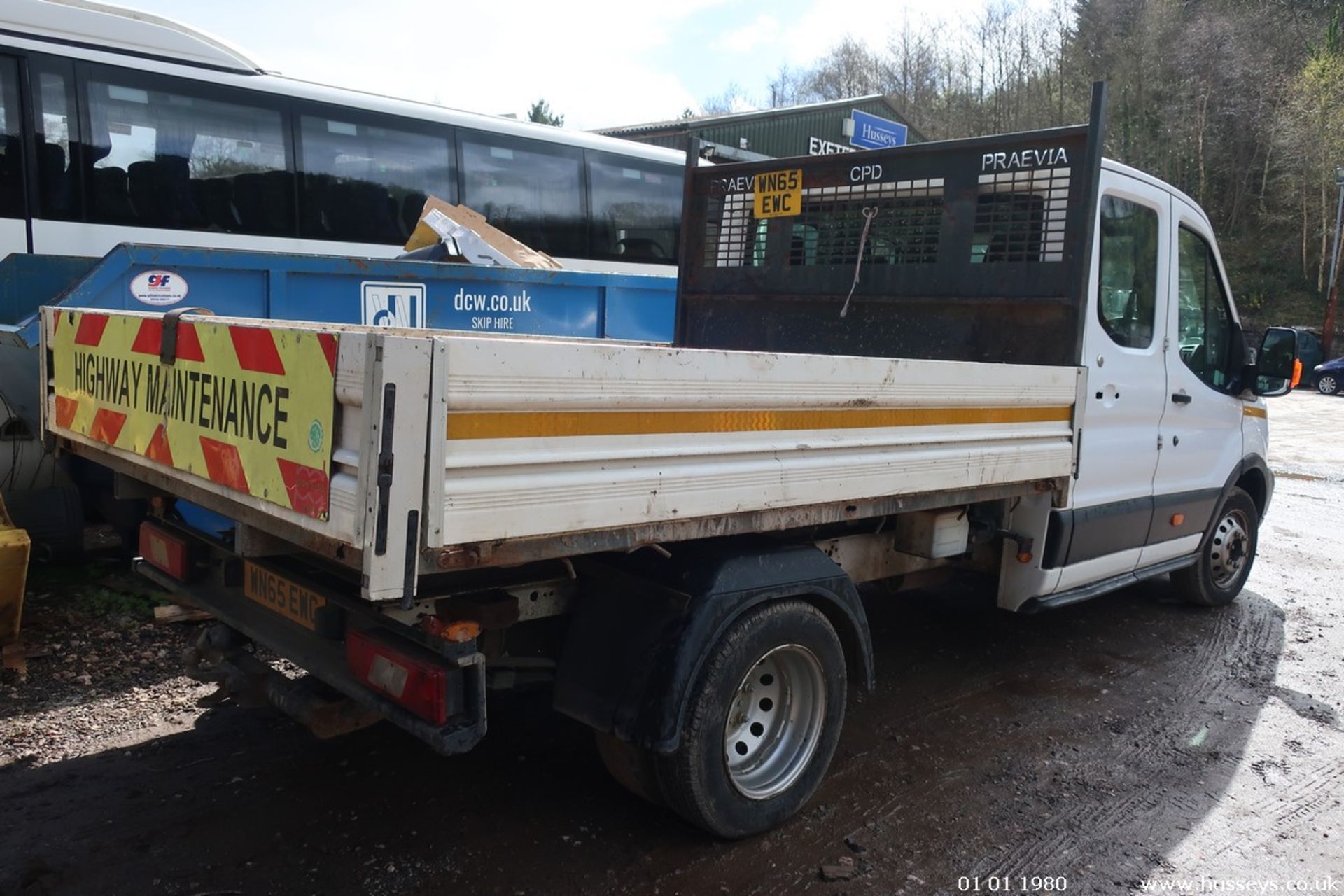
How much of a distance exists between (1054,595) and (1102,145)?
2.02m

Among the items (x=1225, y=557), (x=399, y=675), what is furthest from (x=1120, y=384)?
(x=399, y=675)

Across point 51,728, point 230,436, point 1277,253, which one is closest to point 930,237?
point 230,436

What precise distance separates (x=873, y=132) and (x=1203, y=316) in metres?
19.1

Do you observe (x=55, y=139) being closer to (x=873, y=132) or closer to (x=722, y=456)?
(x=722, y=456)

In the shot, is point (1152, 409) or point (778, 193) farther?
point (778, 193)

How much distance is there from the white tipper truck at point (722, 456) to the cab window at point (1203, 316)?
1.0 inches

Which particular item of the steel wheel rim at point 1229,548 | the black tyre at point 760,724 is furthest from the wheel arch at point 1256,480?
the black tyre at point 760,724

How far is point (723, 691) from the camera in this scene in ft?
9.66

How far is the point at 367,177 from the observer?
890 cm

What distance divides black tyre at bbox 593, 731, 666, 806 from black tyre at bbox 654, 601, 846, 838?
0.13ft

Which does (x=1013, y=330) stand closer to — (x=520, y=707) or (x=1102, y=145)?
(x=1102, y=145)

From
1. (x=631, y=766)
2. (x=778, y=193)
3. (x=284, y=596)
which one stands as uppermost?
(x=778, y=193)

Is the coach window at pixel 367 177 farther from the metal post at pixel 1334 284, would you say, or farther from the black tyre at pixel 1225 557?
the metal post at pixel 1334 284

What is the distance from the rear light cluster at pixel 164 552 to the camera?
11.6 ft
